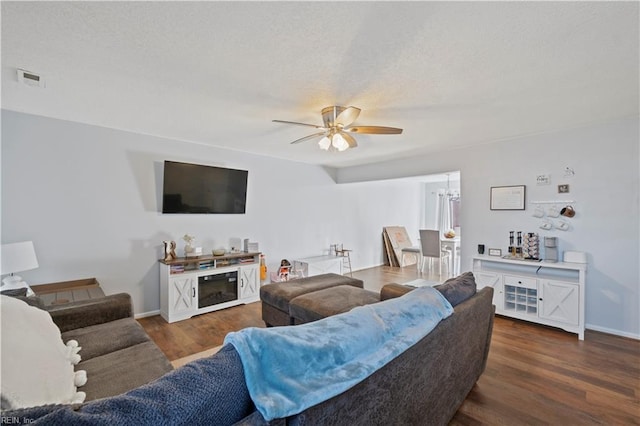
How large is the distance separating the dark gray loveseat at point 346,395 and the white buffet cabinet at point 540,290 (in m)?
1.87

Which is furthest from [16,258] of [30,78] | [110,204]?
[30,78]

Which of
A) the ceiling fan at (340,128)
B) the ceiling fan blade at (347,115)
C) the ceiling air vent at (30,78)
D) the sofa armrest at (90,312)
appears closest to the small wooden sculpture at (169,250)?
the sofa armrest at (90,312)

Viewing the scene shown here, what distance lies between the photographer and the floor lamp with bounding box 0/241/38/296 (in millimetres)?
2213

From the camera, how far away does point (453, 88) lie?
2227 millimetres

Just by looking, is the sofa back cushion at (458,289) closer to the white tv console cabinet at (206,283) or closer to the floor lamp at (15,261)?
the white tv console cabinet at (206,283)

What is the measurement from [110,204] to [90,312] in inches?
65.2

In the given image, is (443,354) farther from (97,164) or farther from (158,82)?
(97,164)

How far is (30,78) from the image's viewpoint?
208 centimetres

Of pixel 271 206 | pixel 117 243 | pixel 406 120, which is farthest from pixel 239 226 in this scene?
pixel 406 120

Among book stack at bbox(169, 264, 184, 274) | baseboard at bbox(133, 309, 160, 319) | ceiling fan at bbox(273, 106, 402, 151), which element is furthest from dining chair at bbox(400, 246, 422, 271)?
baseboard at bbox(133, 309, 160, 319)

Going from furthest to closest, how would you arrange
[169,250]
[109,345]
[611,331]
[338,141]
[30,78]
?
[169,250]
[611,331]
[338,141]
[30,78]
[109,345]

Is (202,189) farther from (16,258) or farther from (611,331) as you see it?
(611,331)

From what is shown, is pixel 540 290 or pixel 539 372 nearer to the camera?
pixel 539 372

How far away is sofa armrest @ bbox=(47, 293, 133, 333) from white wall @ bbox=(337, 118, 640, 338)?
4317 millimetres
